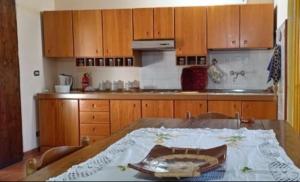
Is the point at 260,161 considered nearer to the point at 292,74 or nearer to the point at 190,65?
the point at 292,74

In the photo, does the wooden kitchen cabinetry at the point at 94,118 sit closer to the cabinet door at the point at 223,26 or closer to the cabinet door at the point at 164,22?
the cabinet door at the point at 164,22

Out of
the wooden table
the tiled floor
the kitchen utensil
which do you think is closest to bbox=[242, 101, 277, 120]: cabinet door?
the wooden table

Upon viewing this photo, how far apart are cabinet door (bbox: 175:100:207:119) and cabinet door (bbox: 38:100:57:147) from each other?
5.42 feet

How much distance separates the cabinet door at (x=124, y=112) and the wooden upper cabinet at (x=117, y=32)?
66cm

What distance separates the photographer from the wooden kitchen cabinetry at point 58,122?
5.07 metres

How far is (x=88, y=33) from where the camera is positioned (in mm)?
5164

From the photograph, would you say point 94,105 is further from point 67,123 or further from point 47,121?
point 47,121

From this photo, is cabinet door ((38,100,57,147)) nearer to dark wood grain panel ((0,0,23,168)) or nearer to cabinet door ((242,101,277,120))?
dark wood grain panel ((0,0,23,168))

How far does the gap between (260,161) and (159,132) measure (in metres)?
0.78

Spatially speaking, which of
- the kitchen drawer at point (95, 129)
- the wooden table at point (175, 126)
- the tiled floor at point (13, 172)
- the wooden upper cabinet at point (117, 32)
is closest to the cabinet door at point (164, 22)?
the wooden upper cabinet at point (117, 32)

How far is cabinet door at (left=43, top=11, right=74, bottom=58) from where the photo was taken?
521 centimetres

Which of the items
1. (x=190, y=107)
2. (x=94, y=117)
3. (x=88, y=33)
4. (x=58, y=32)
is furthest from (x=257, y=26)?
(x=58, y=32)

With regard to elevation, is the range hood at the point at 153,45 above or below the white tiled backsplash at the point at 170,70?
above

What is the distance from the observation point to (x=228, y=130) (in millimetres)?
2242
